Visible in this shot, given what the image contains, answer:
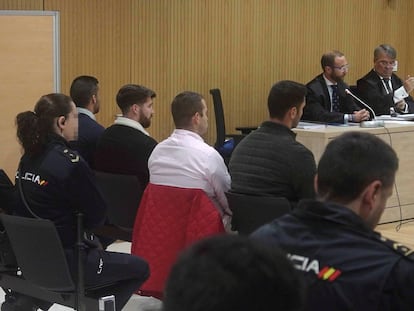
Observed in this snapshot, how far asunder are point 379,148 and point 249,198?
179 cm

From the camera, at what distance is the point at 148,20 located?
25.7 feet

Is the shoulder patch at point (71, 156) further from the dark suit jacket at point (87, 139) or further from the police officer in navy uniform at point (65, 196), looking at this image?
the dark suit jacket at point (87, 139)

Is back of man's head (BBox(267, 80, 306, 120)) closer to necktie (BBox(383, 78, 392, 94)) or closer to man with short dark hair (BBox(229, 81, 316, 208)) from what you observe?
man with short dark hair (BBox(229, 81, 316, 208))

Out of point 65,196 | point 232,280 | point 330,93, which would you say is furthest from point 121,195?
point 232,280

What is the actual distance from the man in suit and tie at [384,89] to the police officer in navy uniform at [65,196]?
13.8 feet

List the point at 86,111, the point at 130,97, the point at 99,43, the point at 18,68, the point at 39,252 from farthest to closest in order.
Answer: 1. the point at 99,43
2. the point at 18,68
3. the point at 86,111
4. the point at 130,97
5. the point at 39,252

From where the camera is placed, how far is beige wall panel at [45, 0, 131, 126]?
7199 millimetres

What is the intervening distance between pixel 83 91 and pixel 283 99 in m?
1.83

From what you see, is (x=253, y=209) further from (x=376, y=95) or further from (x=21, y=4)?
(x=376, y=95)

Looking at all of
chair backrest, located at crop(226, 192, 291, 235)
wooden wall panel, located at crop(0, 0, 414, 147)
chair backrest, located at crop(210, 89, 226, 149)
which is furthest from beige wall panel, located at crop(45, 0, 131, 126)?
chair backrest, located at crop(226, 192, 291, 235)

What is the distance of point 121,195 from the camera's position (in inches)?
193

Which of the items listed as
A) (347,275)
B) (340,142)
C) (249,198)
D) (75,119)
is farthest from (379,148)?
(75,119)

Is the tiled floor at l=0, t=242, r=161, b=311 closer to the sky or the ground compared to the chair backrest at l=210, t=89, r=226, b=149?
closer to the ground

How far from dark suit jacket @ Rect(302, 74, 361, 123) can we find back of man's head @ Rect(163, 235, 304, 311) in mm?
5895
